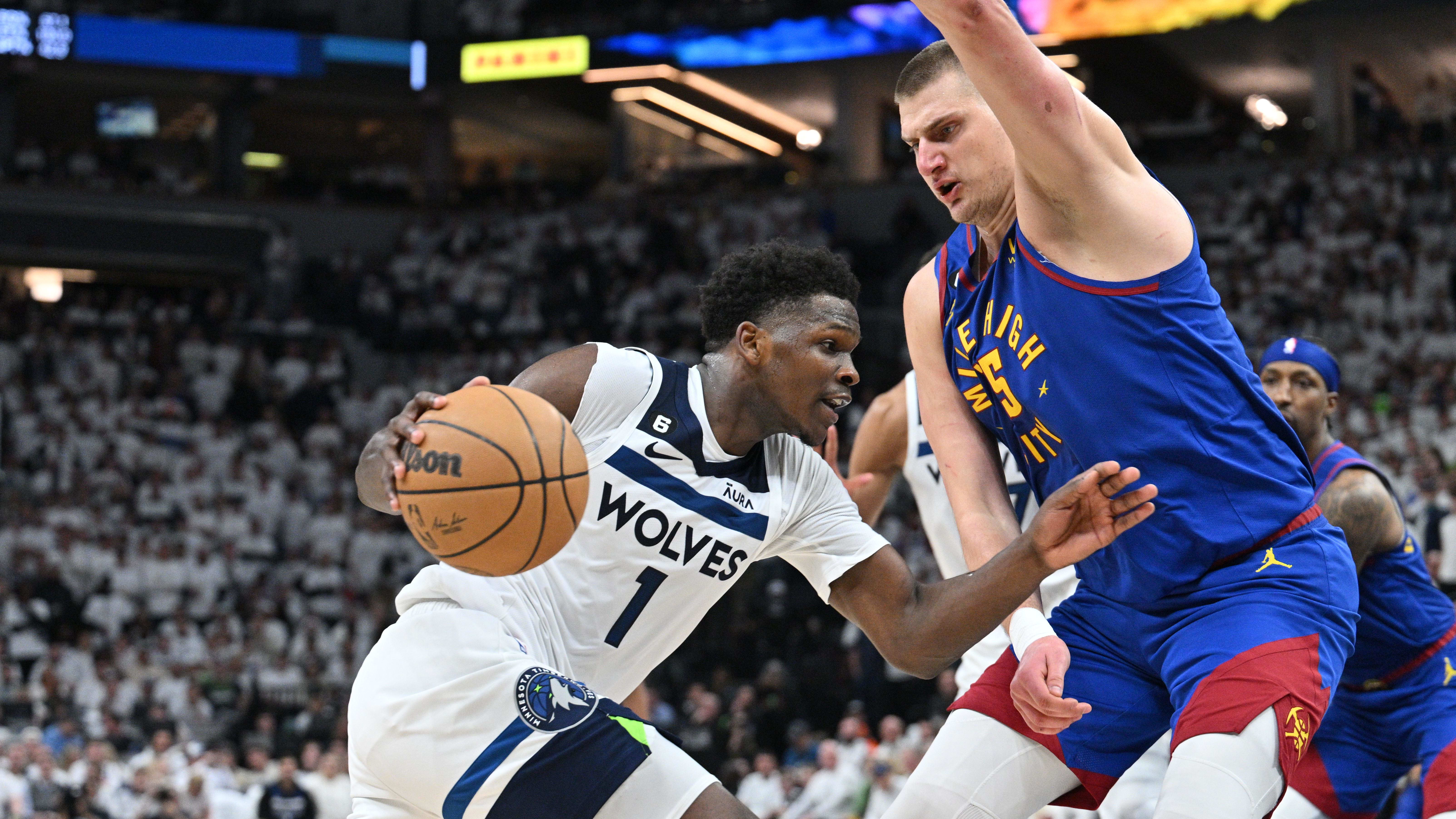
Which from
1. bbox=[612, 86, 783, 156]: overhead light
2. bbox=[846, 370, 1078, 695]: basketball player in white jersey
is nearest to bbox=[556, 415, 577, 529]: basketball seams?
bbox=[846, 370, 1078, 695]: basketball player in white jersey

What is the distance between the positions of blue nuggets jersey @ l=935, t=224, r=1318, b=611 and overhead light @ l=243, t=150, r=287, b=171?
2922cm

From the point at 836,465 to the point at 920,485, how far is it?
4.20ft

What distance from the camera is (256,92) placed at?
96.3ft

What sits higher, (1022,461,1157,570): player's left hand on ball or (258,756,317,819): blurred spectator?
A: (1022,461,1157,570): player's left hand on ball

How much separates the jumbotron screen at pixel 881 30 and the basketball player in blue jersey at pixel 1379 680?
57.3 ft

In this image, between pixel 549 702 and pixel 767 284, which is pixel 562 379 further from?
pixel 549 702

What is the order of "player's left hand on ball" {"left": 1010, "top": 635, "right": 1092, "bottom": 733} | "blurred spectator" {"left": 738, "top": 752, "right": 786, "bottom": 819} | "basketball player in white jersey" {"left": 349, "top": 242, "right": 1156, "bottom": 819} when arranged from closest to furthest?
1. "player's left hand on ball" {"left": 1010, "top": 635, "right": 1092, "bottom": 733}
2. "basketball player in white jersey" {"left": 349, "top": 242, "right": 1156, "bottom": 819}
3. "blurred spectator" {"left": 738, "top": 752, "right": 786, "bottom": 819}

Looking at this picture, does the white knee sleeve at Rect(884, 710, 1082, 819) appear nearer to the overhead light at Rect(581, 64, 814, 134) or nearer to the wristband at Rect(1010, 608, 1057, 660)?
the wristband at Rect(1010, 608, 1057, 660)

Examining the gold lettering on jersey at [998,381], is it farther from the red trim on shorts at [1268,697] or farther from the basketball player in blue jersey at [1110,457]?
the red trim on shorts at [1268,697]

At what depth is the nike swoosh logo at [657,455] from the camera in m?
4.01

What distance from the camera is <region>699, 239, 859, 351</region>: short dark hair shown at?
4207 millimetres

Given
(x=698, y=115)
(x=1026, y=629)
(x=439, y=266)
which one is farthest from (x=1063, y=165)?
(x=698, y=115)

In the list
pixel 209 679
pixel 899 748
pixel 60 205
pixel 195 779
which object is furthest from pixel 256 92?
pixel 899 748

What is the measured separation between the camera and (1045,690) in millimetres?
3449
